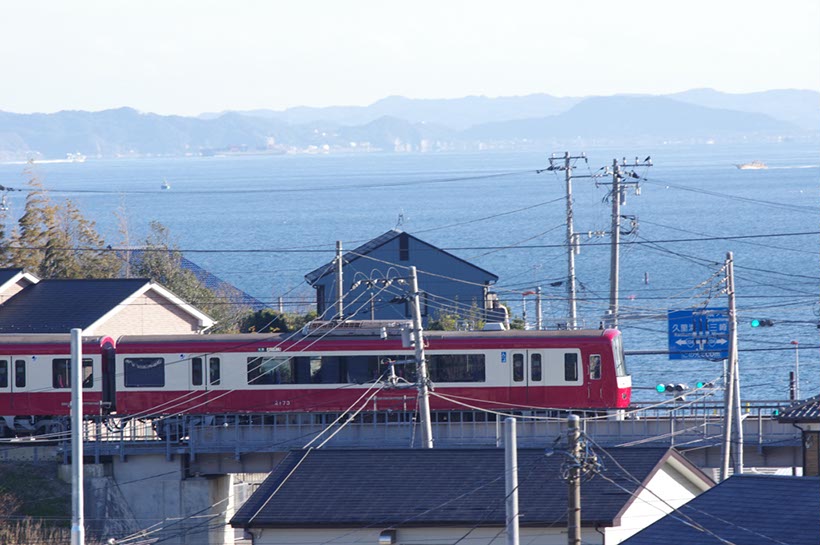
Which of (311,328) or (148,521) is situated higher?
(311,328)

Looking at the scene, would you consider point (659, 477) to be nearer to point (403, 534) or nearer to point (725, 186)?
point (403, 534)

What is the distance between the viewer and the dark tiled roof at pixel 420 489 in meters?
16.8

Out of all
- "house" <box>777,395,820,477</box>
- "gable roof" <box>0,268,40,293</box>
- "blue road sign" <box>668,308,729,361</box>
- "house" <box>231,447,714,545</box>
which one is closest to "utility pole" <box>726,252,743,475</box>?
"house" <box>231,447,714,545</box>

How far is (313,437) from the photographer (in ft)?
80.5

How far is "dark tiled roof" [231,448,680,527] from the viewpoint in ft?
55.2

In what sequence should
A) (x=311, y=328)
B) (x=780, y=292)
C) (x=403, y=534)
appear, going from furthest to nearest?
(x=780, y=292) → (x=311, y=328) → (x=403, y=534)

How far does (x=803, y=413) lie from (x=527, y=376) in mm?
10244

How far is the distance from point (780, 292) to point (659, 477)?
52.8 metres

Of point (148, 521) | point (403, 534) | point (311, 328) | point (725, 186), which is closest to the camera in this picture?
point (403, 534)

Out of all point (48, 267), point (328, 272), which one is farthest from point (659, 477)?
point (48, 267)

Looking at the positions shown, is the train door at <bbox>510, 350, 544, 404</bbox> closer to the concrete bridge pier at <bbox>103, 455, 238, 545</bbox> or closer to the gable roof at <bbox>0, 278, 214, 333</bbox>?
the concrete bridge pier at <bbox>103, 455, 238, 545</bbox>

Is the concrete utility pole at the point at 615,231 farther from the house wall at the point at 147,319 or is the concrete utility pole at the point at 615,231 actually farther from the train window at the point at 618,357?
the house wall at the point at 147,319

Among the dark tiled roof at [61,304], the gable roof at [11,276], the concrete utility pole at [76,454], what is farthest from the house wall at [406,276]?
the concrete utility pole at [76,454]

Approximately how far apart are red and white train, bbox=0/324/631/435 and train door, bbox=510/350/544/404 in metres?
0.02
